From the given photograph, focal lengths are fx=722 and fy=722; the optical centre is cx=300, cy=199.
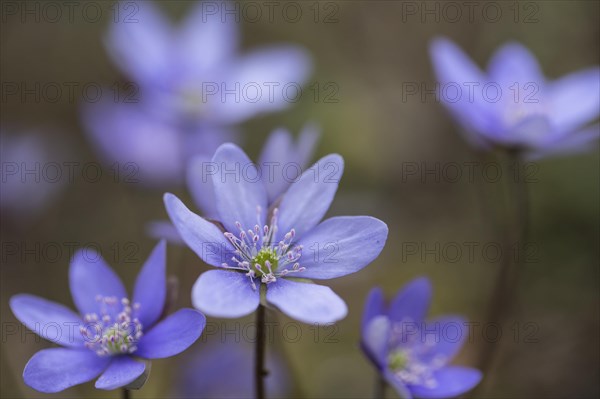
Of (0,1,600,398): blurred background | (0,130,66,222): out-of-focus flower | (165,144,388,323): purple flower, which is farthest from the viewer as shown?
(0,130,66,222): out-of-focus flower

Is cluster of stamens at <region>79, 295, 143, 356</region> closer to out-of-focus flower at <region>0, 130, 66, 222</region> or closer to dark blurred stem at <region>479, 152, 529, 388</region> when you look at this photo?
dark blurred stem at <region>479, 152, 529, 388</region>

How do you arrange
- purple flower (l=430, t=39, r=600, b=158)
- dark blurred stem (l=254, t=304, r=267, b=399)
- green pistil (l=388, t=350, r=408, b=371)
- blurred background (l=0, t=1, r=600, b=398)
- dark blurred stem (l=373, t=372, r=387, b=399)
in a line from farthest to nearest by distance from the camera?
1. blurred background (l=0, t=1, r=600, b=398)
2. purple flower (l=430, t=39, r=600, b=158)
3. green pistil (l=388, t=350, r=408, b=371)
4. dark blurred stem (l=373, t=372, r=387, b=399)
5. dark blurred stem (l=254, t=304, r=267, b=399)

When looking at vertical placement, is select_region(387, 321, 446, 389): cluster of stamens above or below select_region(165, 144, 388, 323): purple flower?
below

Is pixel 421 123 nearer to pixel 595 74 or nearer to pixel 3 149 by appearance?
pixel 595 74

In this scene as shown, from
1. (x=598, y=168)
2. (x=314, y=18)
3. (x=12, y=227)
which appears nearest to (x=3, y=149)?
(x=12, y=227)

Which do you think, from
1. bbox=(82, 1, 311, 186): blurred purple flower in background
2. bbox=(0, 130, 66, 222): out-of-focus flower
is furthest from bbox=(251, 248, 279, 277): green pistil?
bbox=(0, 130, 66, 222): out-of-focus flower

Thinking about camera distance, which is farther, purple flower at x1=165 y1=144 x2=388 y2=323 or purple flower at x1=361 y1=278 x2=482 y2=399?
purple flower at x1=361 y1=278 x2=482 y2=399

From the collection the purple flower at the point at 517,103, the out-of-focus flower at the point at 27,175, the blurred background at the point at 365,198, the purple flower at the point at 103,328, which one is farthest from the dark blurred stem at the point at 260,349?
the out-of-focus flower at the point at 27,175
